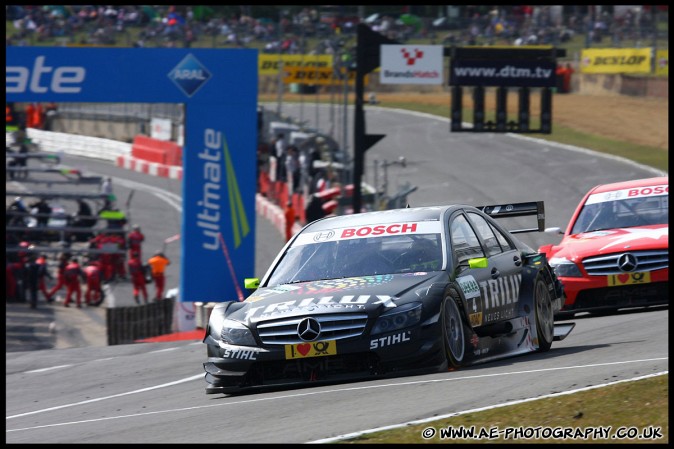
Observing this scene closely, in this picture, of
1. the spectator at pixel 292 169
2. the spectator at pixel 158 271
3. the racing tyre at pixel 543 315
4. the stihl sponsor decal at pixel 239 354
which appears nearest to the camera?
the stihl sponsor decal at pixel 239 354

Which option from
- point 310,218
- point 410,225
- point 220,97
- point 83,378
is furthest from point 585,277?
point 310,218

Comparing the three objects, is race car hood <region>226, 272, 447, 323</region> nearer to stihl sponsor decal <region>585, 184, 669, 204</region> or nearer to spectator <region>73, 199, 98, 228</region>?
stihl sponsor decal <region>585, 184, 669, 204</region>

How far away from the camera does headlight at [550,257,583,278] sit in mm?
13664

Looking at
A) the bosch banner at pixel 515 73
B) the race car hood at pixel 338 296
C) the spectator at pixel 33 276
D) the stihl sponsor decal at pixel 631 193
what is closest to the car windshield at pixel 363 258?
the race car hood at pixel 338 296

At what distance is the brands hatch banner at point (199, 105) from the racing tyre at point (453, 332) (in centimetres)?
1149

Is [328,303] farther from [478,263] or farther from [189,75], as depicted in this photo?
[189,75]

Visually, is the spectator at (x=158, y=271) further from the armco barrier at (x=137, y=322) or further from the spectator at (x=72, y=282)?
the armco barrier at (x=137, y=322)

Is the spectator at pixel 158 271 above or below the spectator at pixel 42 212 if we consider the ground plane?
below

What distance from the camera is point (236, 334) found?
29.9 ft

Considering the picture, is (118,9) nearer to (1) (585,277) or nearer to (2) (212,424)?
(1) (585,277)

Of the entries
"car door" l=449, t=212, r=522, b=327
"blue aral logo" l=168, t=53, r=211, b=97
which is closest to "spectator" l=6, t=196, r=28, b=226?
"blue aral logo" l=168, t=53, r=211, b=97

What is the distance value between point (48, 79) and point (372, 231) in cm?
1130

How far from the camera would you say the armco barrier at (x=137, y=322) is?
19891mm

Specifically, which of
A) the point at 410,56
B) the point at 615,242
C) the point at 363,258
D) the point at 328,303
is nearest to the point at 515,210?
the point at 363,258
